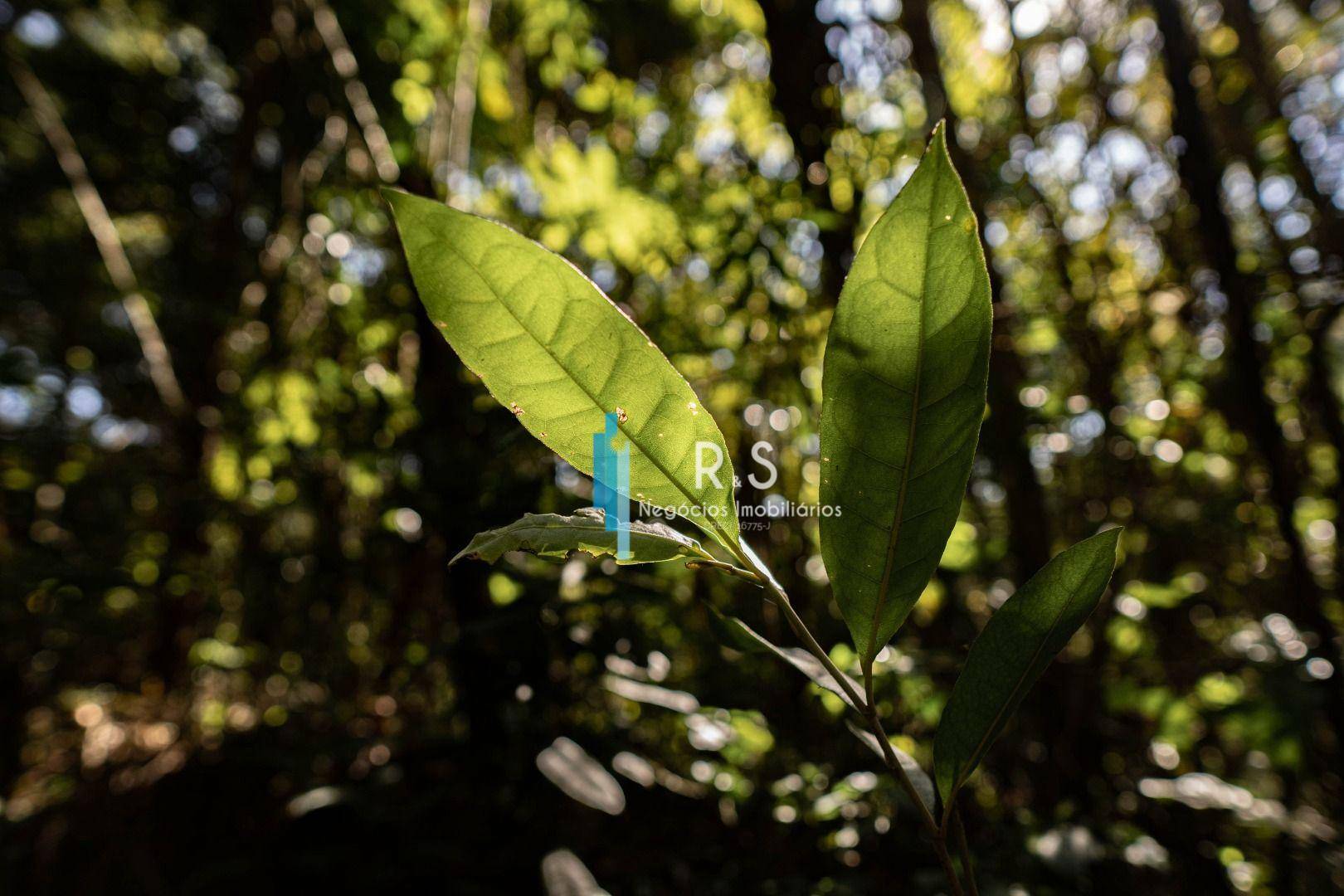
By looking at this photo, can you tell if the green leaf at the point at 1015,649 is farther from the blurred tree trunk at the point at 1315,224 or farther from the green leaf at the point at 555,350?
the blurred tree trunk at the point at 1315,224

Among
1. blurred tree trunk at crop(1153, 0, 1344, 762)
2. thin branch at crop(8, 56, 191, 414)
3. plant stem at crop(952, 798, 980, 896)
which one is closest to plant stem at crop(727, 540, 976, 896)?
plant stem at crop(952, 798, 980, 896)

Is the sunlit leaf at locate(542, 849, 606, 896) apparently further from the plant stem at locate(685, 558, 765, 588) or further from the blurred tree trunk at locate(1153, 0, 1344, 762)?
the blurred tree trunk at locate(1153, 0, 1344, 762)

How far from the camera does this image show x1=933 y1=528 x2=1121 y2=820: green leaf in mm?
353

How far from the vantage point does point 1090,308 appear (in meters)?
1.34

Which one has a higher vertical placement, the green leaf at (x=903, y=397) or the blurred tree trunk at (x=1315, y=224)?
the blurred tree trunk at (x=1315, y=224)

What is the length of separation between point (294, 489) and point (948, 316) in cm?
160

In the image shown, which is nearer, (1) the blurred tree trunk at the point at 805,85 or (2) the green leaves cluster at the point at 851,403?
(2) the green leaves cluster at the point at 851,403

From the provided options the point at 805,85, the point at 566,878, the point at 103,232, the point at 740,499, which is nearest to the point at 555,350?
the point at 566,878

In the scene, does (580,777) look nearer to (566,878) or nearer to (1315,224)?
(566,878)

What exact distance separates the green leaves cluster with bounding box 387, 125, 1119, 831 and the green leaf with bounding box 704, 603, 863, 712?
0.04 meters

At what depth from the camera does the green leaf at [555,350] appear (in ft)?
1.07

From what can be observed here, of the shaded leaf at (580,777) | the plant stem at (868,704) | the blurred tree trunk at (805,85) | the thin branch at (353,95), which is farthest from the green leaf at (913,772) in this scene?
the thin branch at (353,95)

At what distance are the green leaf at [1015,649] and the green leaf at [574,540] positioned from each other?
0.17 m

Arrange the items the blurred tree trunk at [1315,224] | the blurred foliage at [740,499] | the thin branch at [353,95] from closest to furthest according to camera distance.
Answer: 1. the blurred foliage at [740,499]
2. the blurred tree trunk at [1315,224]
3. the thin branch at [353,95]
